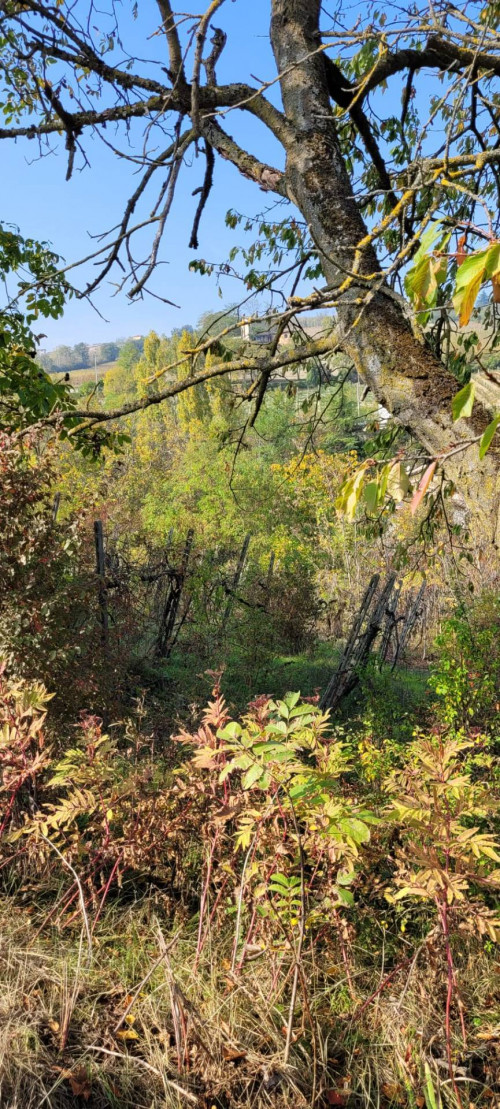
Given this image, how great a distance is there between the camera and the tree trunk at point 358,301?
2.08 meters

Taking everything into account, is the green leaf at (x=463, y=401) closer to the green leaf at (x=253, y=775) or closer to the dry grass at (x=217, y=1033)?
the green leaf at (x=253, y=775)

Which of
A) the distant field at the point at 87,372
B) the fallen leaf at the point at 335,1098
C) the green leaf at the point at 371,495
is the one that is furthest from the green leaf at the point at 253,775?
the distant field at the point at 87,372

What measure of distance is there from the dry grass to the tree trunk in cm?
149

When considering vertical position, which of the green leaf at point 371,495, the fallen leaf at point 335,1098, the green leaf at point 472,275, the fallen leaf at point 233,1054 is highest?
the green leaf at point 472,275

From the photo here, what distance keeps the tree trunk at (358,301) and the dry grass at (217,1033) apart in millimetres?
1486

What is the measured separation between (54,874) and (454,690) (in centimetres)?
271

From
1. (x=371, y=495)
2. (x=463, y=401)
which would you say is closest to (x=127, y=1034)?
(x=371, y=495)

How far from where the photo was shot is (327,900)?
6.34 ft

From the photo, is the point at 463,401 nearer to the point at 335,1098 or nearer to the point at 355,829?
the point at 355,829

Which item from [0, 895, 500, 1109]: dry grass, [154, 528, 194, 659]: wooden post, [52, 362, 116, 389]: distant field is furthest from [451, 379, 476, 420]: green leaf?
[52, 362, 116, 389]: distant field

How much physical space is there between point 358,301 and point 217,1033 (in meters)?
2.03

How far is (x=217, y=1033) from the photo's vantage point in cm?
175

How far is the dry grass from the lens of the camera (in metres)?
1.61

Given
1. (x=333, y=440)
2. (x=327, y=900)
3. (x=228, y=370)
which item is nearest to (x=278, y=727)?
(x=327, y=900)
